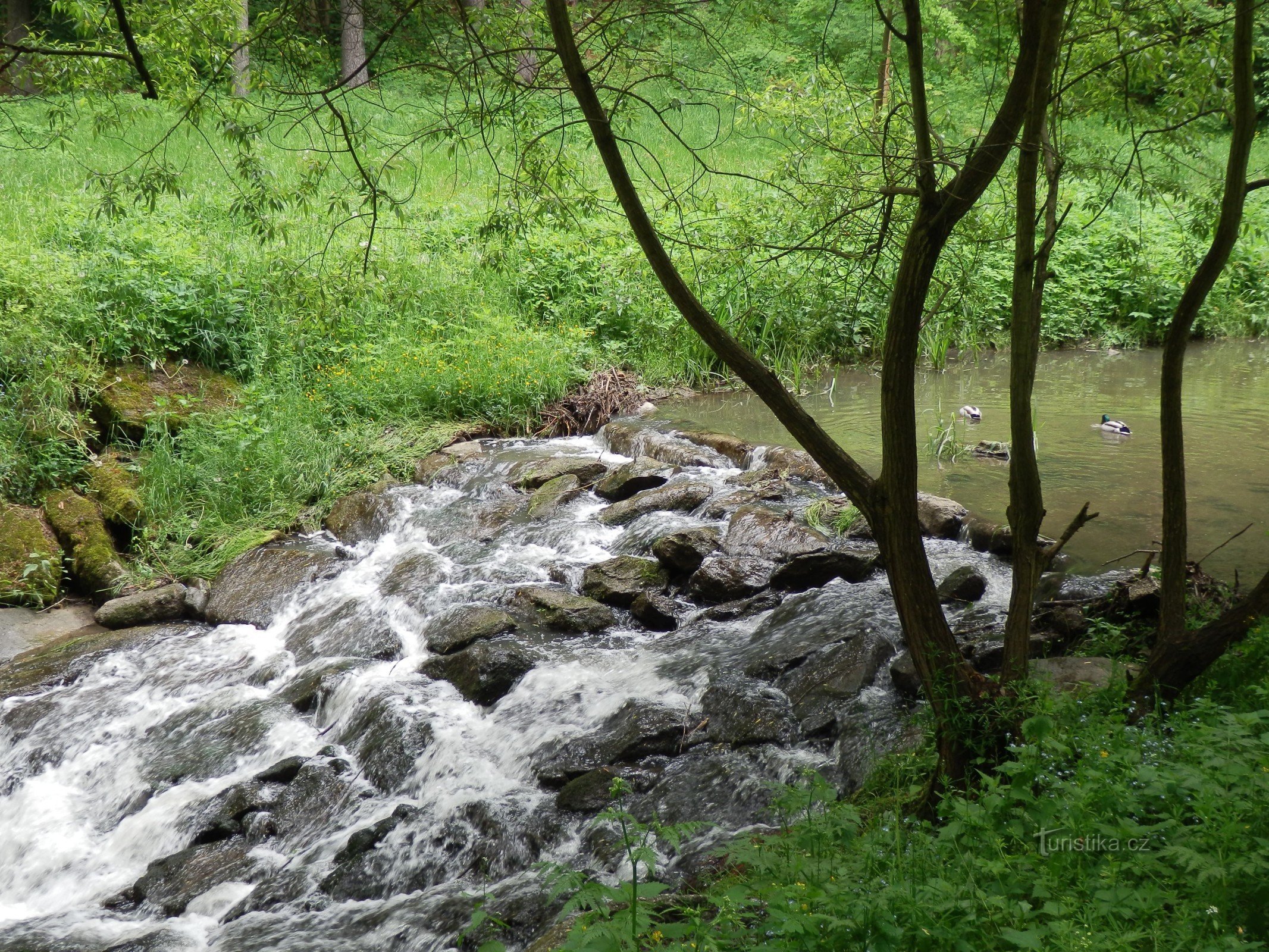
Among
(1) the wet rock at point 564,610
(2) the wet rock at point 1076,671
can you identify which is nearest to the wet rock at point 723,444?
(1) the wet rock at point 564,610

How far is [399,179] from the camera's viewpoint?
12859mm

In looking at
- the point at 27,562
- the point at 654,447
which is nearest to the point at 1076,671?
the point at 654,447

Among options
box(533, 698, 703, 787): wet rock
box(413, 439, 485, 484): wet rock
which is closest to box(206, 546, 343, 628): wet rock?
box(413, 439, 485, 484): wet rock

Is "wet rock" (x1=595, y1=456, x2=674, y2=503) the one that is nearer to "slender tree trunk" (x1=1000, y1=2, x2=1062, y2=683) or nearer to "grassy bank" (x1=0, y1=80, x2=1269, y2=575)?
"grassy bank" (x1=0, y1=80, x2=1269, y2=575)

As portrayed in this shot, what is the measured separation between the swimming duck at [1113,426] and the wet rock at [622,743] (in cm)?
544

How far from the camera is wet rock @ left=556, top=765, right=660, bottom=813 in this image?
420 cm

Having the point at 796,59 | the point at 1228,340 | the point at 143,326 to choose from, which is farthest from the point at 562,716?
the point at 1228,340

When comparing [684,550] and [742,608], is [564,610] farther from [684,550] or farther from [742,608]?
[742,608]

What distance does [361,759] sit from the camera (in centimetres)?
490

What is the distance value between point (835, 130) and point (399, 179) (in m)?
8.95

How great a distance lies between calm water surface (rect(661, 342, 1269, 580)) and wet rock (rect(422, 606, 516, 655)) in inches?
130

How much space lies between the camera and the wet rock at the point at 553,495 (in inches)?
297

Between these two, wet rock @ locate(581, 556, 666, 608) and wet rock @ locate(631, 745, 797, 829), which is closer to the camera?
wet rock @ locate(631, 745, 797, 829)

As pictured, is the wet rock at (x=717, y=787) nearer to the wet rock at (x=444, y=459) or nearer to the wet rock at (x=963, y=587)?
the wet rock at (x=963, y=587)
